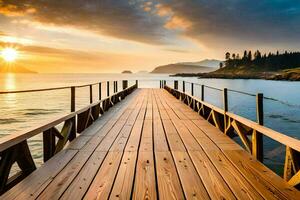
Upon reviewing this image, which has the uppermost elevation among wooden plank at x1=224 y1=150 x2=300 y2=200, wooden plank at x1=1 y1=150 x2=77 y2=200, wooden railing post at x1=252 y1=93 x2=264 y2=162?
wooden railing post at x1=252 y1=93 x2=264 y2=162

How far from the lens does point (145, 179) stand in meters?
3.45

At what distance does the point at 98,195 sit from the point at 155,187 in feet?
2.28

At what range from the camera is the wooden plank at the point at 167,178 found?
3000 millimetres

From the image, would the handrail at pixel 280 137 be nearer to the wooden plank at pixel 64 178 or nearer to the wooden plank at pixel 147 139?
the wooden plank at pixel 147 139

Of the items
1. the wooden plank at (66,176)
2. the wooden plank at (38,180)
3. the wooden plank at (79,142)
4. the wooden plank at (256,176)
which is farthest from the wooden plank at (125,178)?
the wooden plank at (256,176)

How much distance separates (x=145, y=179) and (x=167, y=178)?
0.98ft

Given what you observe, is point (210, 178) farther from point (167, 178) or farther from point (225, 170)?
point (167, 178)

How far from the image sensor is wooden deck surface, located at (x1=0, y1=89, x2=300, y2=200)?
9.93ft

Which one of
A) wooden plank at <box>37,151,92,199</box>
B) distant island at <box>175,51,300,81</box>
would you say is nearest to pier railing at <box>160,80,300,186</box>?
wooden plank at <box>37,151,92,199</box>

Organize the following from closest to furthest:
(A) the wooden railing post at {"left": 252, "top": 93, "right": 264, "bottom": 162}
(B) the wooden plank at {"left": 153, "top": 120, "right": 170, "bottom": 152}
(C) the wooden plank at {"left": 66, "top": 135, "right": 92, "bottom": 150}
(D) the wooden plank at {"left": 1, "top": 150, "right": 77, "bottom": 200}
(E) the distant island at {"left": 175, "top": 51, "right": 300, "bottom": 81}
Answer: (D) the wooden plank at {"left": 1, "top": 150, "right": 77, "bottom": 200}, (A) the wooden railing post at {"left": 252, "top": 93, "right": 264, "bottom": 162}, (B) the wooden plank at {"left": 153, "top": 120, "right": 170, "bottom": 152}, (C) the wooden plank at {"left": 66, "top": 135, "right": 92, "bottom": 150}, (E) the distant island at {"left": 175, "top": 51, "right": 300, "bottom": 81}

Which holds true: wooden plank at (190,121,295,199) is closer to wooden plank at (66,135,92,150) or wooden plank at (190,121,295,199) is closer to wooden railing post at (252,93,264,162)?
wooden railing post at (252,93,264,162)

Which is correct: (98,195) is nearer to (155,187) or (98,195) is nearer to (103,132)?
(155,187)

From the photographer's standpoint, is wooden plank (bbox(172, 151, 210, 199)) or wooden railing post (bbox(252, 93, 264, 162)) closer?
wooden plank (bbox(172, 151, 210, 199))

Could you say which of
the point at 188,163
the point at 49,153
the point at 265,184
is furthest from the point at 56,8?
the point at 265,184
